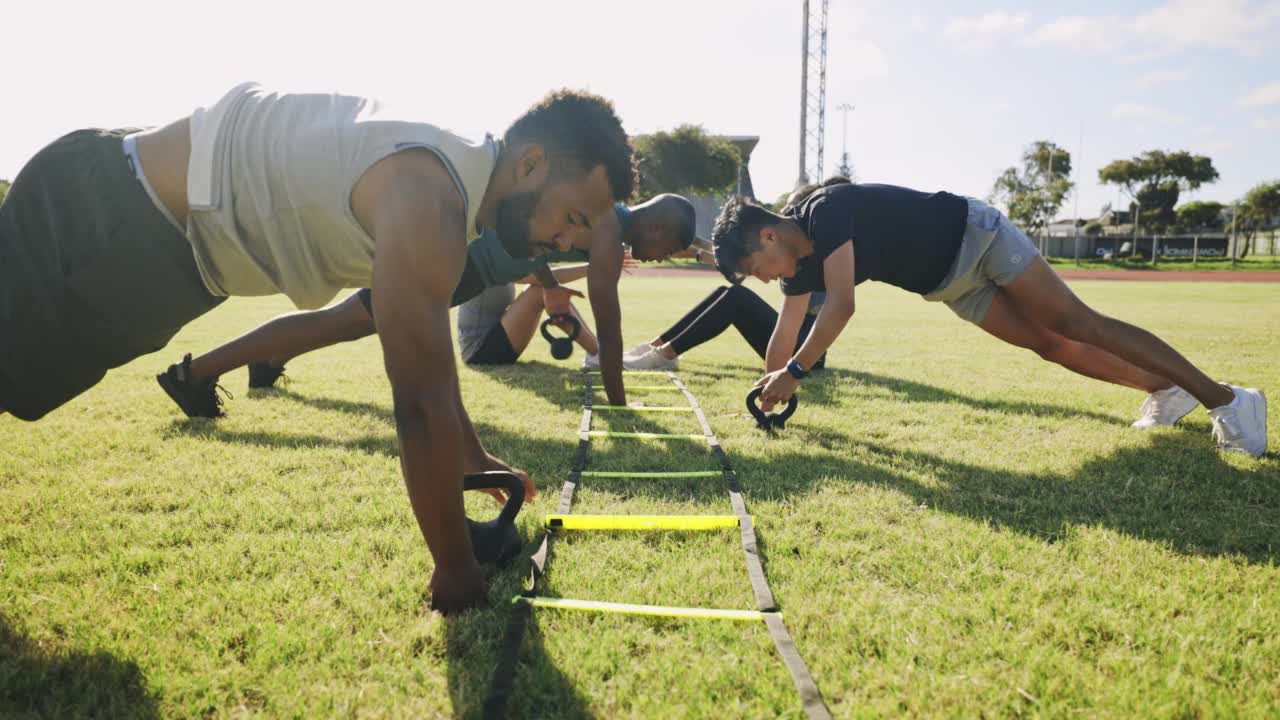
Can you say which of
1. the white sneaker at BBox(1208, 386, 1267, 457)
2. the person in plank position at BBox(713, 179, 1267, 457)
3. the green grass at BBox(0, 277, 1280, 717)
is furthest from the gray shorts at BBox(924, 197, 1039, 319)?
the white sneaker at BBox(1208, 386, 1267, 457)

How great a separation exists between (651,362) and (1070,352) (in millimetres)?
3351

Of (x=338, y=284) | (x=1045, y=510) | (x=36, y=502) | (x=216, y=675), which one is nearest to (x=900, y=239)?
(x=1045, y=510)

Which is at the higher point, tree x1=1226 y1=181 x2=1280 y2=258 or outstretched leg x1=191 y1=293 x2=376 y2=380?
tree x1=1226 y1=181 x2=1280 y2=258

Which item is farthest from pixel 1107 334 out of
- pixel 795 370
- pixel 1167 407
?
pixel 795 370

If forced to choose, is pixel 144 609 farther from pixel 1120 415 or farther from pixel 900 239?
pixel 1120 415

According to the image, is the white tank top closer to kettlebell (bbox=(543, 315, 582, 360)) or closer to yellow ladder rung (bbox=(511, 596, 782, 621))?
yellow ladder rung (bbox=(511, 596, 782, 621))

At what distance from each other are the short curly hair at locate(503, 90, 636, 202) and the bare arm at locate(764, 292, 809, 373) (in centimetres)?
290

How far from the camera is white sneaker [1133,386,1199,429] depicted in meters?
4.27

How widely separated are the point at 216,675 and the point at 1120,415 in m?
5.26

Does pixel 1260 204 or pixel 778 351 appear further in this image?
pixel 1260 204

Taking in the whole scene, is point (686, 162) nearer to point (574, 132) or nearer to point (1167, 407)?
point (1167, 407)

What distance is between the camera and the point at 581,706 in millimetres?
1673

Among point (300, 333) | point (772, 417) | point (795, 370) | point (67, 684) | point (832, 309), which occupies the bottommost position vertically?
point (67, 684)

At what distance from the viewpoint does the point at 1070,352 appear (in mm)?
4504
